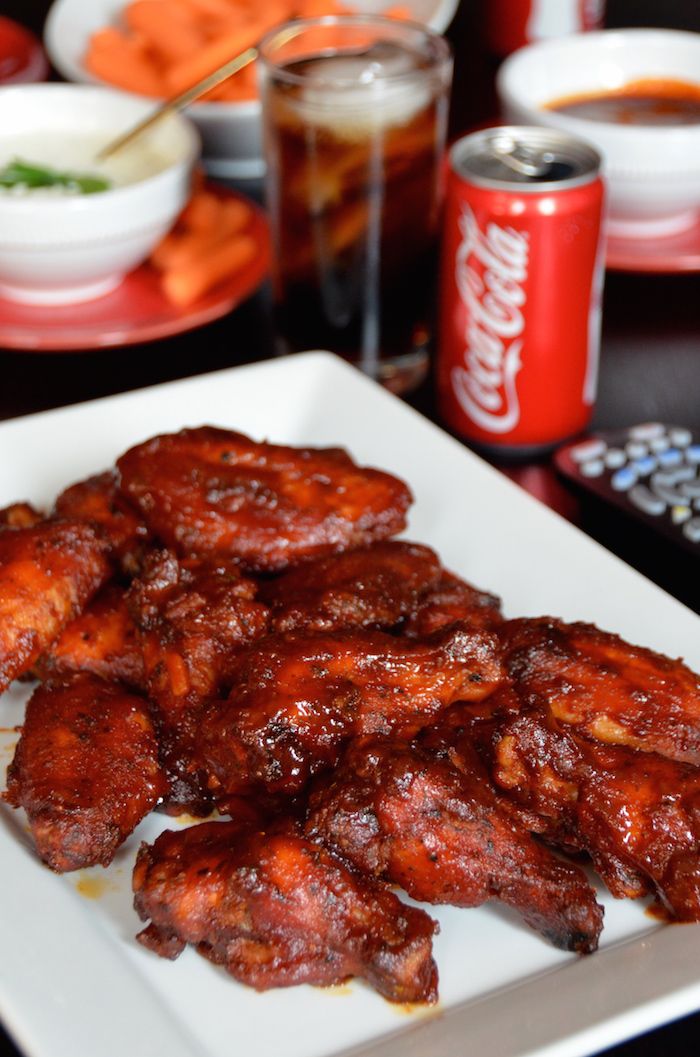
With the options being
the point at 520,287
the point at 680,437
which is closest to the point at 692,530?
the point at 680,437

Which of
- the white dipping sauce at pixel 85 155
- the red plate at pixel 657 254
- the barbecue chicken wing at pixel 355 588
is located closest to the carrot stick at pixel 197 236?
the white dipping sauce at pixel 85 155

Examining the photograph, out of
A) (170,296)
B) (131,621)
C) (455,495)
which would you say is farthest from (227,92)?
(131,621)

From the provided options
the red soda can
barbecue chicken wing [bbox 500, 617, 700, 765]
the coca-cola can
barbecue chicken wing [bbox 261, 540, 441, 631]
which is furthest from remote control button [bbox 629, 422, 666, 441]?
the red soda can

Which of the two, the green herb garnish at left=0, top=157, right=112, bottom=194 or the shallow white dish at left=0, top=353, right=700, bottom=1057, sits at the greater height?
the green herb garnish at left=0, top=157, right=112, bottom=194

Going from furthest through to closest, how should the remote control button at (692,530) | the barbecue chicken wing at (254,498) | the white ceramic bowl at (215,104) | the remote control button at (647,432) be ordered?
the white ceramic bowl at (215,104), the remote control button at (647,432), the remote control button at (692,530), the barbecue chicken wing at (254,498)

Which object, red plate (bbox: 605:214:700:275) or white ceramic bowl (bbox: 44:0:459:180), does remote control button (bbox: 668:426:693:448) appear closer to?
red plate (bbox: 605:214:700:275)

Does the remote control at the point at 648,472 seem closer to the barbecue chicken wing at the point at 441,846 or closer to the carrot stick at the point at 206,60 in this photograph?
the barbecue chicken wing at the point at 441,846
